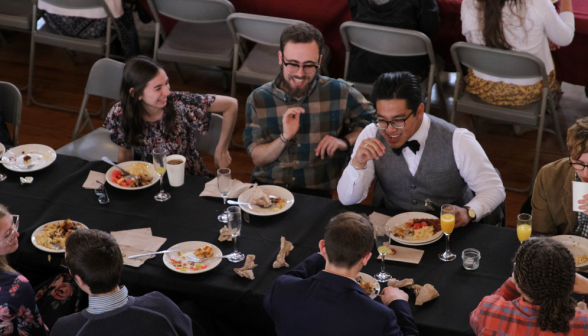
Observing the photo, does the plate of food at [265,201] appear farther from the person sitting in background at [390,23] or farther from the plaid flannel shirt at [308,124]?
the person sitting in background at [390,23]

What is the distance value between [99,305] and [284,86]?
160 cm

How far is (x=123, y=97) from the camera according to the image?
125 inches

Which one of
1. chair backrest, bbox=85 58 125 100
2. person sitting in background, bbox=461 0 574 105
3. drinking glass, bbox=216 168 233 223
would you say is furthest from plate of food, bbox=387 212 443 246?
chair backrest, bbox=85 58 125 100

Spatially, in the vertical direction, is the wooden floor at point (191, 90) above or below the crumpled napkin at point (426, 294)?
below

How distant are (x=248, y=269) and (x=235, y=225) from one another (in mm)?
180

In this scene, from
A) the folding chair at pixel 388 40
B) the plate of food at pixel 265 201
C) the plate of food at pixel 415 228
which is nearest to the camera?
the plate of food at pixel 415 228

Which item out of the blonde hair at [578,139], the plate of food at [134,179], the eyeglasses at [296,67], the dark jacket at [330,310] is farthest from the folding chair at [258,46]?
the dark jacket at [330,310]

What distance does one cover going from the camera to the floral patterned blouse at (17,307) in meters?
2.16

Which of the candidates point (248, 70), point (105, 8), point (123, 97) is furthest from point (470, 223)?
point (105, 8)

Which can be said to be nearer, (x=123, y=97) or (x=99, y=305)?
(x=99, y=305)

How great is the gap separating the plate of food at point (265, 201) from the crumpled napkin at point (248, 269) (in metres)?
0.32

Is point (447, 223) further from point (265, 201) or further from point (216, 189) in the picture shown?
point (216, 189)

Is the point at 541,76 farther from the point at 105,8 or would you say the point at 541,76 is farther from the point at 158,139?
the point at 105,8

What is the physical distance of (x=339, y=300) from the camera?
1.93 metres
